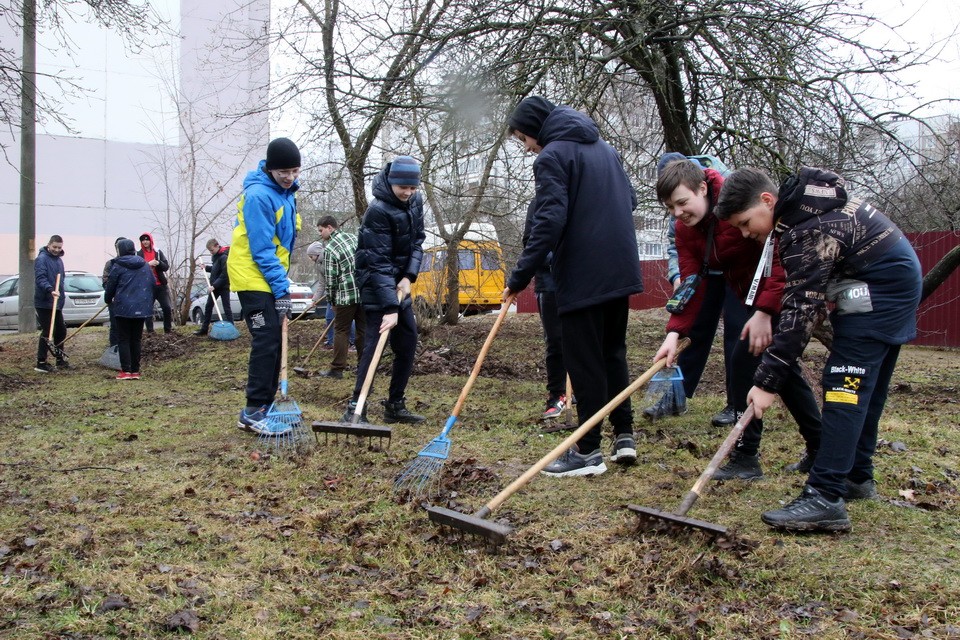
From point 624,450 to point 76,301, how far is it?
16411 mm

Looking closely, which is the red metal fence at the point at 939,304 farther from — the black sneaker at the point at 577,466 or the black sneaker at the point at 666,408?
the black sneaker at the point at 577,466

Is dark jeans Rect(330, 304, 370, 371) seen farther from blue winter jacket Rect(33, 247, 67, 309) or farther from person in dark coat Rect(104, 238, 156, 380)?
blue winter jacket Rect(33, 247, 67, 309)

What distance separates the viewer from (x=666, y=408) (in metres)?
5.71

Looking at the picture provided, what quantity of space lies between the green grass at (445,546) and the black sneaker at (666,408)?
0.32 feet

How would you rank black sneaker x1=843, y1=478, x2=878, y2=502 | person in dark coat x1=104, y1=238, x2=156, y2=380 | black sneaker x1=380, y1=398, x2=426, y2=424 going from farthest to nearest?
person in dark coat x1=104, y1=238, x2=156, y2=380 < black sneaker x1=380, y1=398, x2=426, y2=424 < black sneaker x1=843, y1=478, x2=878, y2=502

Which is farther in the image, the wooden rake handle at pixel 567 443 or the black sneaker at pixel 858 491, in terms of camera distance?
the black sneaker at pixel 858 491

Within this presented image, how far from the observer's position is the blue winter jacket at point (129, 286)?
29.6 ft

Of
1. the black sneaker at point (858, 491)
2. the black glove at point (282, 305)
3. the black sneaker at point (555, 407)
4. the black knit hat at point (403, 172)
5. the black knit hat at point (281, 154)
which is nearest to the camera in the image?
the black sneaker at point (858, 491)

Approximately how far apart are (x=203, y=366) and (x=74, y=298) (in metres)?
9.41

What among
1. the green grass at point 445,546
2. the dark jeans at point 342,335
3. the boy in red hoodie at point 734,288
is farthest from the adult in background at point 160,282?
the boy in red hoodie at point 734,288

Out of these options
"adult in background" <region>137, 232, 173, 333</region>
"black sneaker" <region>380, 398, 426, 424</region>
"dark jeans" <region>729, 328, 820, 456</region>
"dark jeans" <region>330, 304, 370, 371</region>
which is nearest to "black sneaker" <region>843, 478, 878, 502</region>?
"dark jeans" <region>729, 328, 820, 456</region>

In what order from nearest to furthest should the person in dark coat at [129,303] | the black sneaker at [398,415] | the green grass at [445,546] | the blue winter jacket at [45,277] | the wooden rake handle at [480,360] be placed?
1. the green grass at [445,546]
2. the wooden rake handle at [480,360]
3. the black sneaker at [398,415]
4. the person in dark coat at [129,303]
5. the blue winter jacket at [45,277]

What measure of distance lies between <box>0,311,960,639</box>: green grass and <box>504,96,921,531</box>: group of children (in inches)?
9.9

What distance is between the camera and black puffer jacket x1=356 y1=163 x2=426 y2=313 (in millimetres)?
5422
